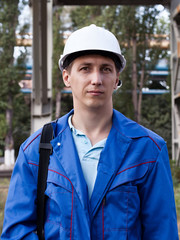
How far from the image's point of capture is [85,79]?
1.66 m

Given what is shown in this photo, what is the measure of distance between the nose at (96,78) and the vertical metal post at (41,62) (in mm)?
8061


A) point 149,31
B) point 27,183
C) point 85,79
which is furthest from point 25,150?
point 149,31

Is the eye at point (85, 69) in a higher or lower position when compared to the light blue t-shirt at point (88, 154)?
higher

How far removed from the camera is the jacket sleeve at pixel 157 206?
1.57 metres

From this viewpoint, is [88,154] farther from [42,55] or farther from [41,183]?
[42,55]

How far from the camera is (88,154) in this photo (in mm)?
1647

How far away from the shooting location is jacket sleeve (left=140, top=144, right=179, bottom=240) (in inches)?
61.7

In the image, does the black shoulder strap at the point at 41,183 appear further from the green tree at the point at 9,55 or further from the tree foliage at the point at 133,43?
the green tree at the point at 9,55

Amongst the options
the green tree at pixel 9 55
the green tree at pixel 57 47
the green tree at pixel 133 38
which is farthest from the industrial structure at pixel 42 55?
the green tree at pixel 57 47

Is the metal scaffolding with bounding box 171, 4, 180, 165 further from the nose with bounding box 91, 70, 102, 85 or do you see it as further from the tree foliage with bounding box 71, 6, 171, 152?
the nose with bounding box 91, 70, 102, 85

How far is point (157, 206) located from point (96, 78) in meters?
0.67

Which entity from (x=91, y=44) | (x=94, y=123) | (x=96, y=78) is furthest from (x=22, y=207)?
(x=91, y=44)

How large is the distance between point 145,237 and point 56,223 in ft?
1.42

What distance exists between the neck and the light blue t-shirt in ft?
0.12
